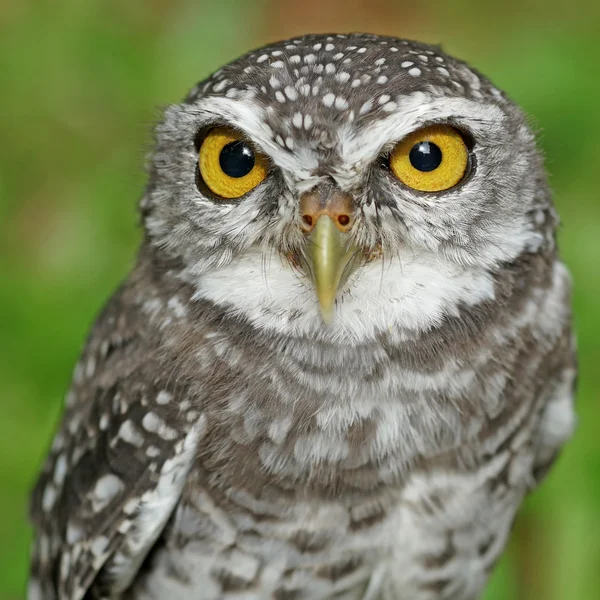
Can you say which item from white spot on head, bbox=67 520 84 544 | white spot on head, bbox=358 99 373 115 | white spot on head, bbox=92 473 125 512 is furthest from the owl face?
white spot on head, bbox=67 520 84 544

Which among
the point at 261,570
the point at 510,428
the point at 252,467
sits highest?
the point at 510,428

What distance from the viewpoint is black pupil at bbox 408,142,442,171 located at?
2.07 metres

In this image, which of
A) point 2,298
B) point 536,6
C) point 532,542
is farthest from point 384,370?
point 536,6

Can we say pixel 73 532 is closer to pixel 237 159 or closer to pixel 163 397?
pixel 163 397

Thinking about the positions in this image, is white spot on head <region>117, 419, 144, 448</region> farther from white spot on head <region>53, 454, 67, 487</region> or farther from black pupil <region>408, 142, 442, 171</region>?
black pupil <region>408, 142, 442, 171</region>

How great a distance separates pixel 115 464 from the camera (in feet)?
8.13

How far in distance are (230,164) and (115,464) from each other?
892 millimetres

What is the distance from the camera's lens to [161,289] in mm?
2457

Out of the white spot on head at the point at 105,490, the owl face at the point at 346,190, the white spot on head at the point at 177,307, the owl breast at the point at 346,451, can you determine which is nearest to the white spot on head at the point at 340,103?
the owl face at the point at 346,190

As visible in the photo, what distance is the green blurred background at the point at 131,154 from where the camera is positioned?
361cm

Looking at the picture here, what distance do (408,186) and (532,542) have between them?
201cm

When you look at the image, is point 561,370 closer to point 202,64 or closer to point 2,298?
point 2,298

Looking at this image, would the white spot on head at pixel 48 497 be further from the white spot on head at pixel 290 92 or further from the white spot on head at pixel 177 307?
the white spot on head at pixel 290 92

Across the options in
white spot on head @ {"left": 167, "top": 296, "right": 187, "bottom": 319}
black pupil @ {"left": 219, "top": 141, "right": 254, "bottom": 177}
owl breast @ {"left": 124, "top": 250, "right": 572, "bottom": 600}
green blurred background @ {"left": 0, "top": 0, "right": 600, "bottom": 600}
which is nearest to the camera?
black pupil @ {"left": 219, "top": 141, "right": 254, "bottom": 177}
